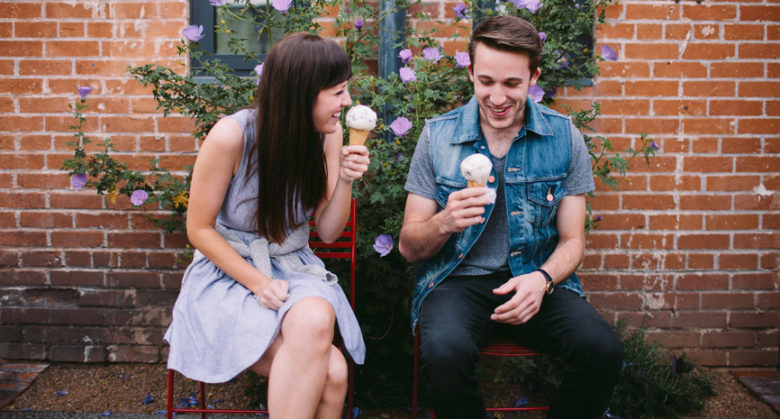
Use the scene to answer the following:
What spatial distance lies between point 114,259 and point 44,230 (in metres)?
0.42

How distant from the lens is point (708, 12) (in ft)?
9.79

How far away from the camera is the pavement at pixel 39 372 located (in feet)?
8.96

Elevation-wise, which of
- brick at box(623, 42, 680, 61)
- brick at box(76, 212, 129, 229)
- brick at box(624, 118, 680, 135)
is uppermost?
brick at box(623, 42, 680, 61)

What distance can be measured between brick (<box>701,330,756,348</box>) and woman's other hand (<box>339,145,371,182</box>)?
2386mm

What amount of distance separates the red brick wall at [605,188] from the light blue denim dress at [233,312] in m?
1.19

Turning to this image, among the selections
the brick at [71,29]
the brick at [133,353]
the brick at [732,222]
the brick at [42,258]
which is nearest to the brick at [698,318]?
the brick at [732,222]

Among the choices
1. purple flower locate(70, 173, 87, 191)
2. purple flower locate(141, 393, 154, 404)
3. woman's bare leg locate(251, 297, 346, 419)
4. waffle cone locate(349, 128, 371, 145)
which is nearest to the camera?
woman's bare leg locate(251, 297, 346, 419)

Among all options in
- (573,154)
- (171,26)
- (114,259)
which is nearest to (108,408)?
(114,259)

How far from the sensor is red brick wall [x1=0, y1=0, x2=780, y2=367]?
118 inches

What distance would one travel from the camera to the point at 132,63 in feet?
9.90

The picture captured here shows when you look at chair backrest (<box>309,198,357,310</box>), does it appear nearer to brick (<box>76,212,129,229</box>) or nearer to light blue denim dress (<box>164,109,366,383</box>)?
light blue denim dress (<box>164,109,366,383</box>)

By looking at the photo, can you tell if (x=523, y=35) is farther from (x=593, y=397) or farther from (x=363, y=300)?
(x=363, y=300)

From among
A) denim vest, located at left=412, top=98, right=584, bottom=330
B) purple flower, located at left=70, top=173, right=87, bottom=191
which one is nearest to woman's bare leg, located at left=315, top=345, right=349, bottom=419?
denim vest, located at left=412, top=98, right=584, bottom=330

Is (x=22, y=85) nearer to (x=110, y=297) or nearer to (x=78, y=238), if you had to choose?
(x=78, y=238)
